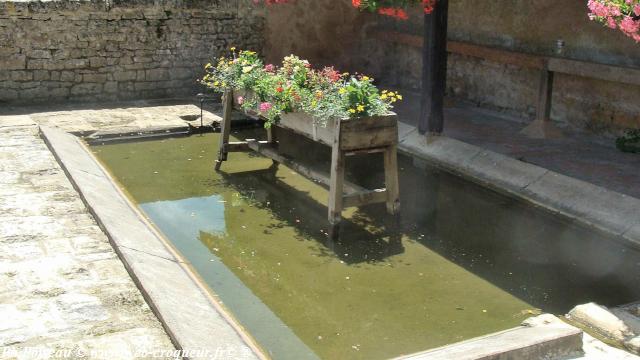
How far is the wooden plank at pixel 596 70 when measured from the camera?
8.63 metres

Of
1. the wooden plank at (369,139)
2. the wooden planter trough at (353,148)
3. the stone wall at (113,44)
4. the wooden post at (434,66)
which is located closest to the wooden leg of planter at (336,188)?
the wooden planter trough at (353,148)

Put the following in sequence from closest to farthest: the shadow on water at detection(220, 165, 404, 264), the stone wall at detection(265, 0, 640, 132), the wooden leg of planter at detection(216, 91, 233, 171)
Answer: the shadow on water at detection(220, 165, 404, 264) → the wooden leg of planter at detection(216, 91, 233, 171) → the stone wall at detection(265, 0, 640, 132)

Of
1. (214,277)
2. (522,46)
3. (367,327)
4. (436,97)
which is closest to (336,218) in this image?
(214,277)

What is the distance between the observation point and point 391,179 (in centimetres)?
676

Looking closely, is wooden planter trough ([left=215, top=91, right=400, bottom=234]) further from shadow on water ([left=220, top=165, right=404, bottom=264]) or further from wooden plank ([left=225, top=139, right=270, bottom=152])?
wooden plank ([left=225, top=139, right=270, bottom=152])

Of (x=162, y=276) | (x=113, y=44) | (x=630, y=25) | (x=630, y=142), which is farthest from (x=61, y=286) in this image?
(x=113, y=44)

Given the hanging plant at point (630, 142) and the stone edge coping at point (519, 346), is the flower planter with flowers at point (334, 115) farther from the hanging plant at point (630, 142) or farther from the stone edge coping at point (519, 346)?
the hanging plant at point (630, 142)

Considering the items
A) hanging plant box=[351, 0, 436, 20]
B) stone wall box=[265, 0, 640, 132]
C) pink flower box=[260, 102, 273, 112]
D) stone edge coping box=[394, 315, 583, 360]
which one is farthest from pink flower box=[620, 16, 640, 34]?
stone wall box=[265, 0, 640, 132]

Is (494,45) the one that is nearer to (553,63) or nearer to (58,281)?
(553,63)

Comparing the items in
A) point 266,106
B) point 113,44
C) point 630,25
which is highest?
point 630,25

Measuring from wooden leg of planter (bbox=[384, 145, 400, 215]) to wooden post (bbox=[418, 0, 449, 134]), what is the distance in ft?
8.97

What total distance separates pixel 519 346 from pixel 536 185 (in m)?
3.64

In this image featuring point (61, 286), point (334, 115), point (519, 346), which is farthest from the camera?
point (334, 115)

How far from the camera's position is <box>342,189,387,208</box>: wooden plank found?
6.66 meters
